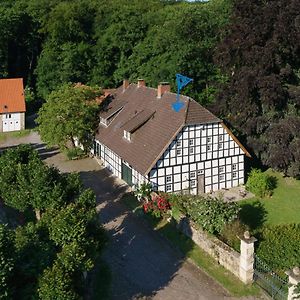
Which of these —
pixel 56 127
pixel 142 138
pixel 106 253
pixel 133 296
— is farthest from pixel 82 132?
pixel 133 296

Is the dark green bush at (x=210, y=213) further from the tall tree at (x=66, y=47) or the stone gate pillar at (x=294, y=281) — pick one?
the tall tree at (x=66, y=47)

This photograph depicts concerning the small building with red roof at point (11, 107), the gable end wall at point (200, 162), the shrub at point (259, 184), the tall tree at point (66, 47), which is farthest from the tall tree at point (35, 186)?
the tall tree at point (66, 47)

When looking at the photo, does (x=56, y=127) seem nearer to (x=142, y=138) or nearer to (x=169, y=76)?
(x=142, y=138)

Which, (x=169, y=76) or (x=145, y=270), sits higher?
(x=169, y=76)

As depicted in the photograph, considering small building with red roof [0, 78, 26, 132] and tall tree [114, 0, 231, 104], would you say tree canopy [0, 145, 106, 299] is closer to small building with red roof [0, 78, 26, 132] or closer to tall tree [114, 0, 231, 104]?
tall tree [114, 0, 231, 104]

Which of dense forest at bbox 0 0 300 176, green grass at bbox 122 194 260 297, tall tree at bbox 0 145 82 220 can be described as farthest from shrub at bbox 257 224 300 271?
dense forest at bbox 0 0 300 176

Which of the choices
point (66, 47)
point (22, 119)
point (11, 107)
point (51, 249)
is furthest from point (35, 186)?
point (66, 47)
